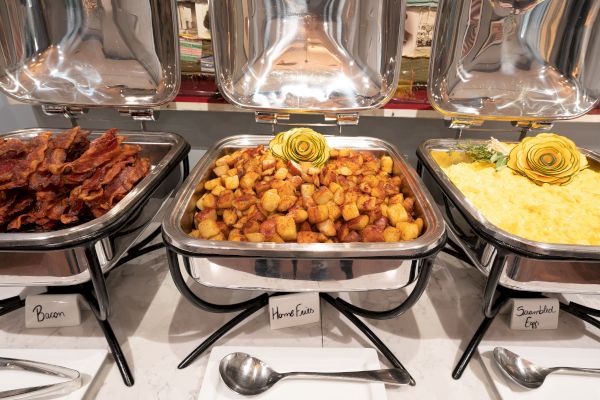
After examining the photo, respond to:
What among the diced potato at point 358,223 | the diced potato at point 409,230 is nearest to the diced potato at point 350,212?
the diced potato at point 358,223

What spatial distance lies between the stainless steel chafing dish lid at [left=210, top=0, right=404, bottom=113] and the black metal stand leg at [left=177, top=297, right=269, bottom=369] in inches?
27.8

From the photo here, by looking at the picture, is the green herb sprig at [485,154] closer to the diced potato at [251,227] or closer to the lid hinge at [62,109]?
the diced potato at [251,227]

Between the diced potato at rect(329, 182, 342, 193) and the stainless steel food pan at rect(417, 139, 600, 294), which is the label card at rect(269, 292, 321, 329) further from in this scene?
the stainless steel food pan at rect(417, 139, 600, 294)

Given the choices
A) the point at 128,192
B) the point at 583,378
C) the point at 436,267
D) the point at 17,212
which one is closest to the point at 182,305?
the point at 128,192

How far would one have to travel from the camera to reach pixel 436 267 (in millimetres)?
1348

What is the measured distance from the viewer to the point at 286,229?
88cm

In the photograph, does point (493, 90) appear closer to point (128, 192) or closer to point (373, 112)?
point (373, 112)

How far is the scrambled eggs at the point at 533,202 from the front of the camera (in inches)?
36.5

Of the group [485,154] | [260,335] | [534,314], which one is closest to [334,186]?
[260,335]

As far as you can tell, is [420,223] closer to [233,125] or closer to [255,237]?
[255,237]

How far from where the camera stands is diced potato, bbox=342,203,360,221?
94 centimetres

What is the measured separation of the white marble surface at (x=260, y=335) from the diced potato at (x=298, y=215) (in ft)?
1.23

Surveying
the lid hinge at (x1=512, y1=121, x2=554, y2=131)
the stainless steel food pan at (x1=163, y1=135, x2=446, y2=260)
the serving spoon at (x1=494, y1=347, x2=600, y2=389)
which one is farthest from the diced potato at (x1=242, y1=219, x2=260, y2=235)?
the lid hinge at (x1=512, y1=121, x2=554, y2=131)

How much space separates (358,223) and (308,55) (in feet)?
2.64
